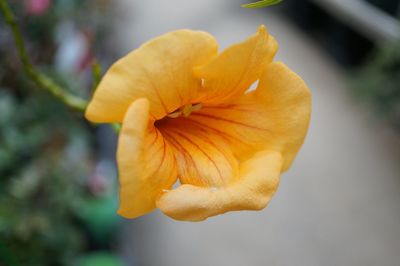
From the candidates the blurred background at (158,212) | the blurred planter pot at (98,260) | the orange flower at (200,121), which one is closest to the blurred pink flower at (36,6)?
the blurred background at (158,212)

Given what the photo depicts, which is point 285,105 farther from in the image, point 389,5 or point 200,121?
point 389,5

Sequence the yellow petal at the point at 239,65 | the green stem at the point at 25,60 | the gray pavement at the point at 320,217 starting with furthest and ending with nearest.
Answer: the gray pavement at the point at 320,217 → the green stem at the point at 25,60 → the yellow petal at the point at 239,65

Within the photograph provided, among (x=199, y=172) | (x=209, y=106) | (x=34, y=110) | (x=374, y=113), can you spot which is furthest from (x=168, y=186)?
(x=374, y=113)

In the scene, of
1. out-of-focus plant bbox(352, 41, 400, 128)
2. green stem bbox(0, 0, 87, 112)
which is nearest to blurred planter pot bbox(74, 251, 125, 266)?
green stem bbox(0, 0, 87, 112)

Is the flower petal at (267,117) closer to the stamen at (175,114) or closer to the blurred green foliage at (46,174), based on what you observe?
the stamen at (175,114)

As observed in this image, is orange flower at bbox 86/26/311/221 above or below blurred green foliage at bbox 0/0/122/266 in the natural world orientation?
above

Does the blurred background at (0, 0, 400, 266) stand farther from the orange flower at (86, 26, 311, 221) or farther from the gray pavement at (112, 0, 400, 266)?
the orange flower at (86, 26, 311, 221)
